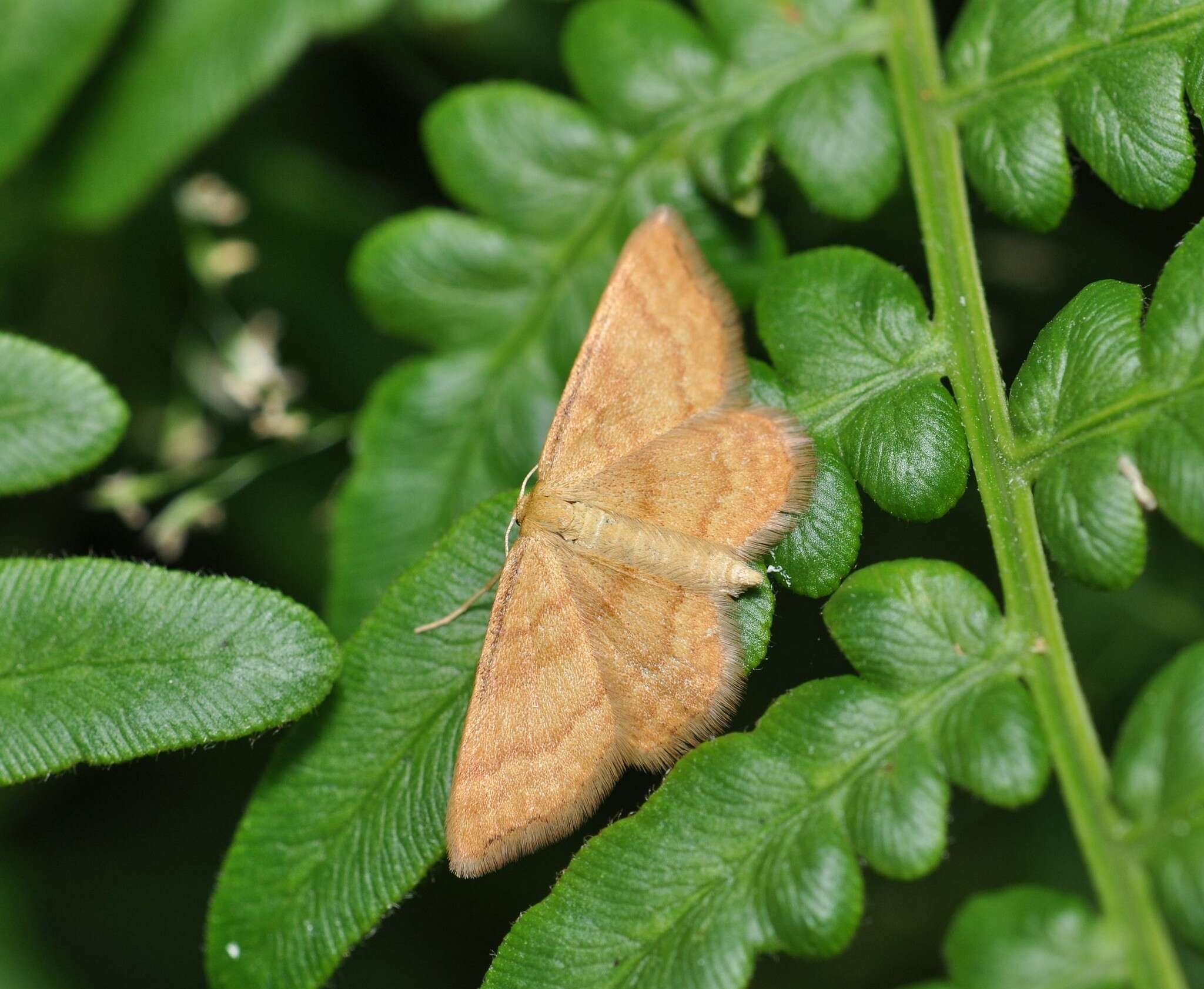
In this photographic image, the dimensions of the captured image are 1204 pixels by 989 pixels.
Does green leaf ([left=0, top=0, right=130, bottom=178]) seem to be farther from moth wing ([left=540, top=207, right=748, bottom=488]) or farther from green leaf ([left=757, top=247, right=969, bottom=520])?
green leaf ([left=757, top=247, right=969, bottom=520])

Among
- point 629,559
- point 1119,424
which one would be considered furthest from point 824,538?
point 1119,424

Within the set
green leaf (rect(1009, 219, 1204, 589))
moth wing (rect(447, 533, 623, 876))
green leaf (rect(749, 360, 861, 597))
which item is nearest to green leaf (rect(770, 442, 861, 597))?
green leaf (rect(749, 360, 861, 597))

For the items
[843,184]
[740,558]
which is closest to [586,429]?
[740,558]

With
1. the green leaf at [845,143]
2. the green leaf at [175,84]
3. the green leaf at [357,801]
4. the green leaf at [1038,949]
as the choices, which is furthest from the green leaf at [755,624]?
the green leaf at [175,84]

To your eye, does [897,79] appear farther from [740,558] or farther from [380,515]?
[380,515]

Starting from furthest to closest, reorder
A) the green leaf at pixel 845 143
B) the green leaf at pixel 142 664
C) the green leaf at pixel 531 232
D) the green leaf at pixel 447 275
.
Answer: the green leaf at pixel 447 275 < the green leaf at pixel 531 232 < the green leaf at pixel 845 143 < the green leaf at pixel 142 664

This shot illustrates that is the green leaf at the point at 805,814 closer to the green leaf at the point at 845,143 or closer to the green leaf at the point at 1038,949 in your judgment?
the green leaf at the point at 1038,949

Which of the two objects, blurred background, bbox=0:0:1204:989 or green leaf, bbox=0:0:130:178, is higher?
green leaf, bbox=0:0:130:178
